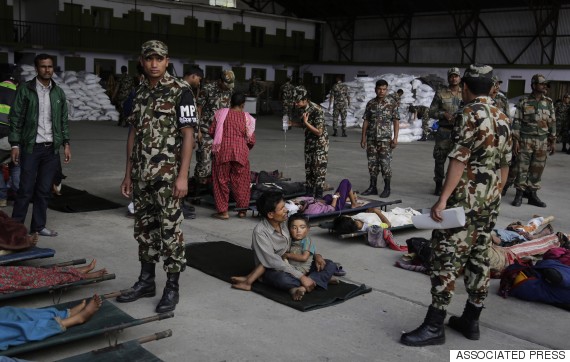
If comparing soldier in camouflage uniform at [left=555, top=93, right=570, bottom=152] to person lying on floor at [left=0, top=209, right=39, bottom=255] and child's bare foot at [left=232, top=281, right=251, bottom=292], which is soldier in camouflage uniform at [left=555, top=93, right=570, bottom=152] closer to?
child's bare foot at [left=232, top=281, right=251, bottom=292]

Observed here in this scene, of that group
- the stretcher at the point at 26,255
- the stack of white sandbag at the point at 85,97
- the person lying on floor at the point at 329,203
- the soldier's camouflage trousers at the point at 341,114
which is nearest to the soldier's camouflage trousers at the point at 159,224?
the stretcher at the point at 26,255

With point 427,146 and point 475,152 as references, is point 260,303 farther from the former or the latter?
point 427,146

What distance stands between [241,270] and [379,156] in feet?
14.3

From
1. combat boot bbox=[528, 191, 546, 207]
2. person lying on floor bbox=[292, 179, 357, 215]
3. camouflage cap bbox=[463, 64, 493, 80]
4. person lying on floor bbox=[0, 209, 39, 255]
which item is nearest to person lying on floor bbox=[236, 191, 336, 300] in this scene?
camouflage cap bbox=[463, 64, 493, 80]

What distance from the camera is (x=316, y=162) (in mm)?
8453

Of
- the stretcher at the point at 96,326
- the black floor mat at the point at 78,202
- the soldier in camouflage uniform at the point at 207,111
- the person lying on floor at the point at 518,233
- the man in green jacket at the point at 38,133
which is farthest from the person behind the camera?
the soldier in camouflage uniform at the point at 207,111

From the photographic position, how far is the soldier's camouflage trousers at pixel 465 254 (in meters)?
3.83

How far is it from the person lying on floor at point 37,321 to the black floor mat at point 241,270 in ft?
4.55

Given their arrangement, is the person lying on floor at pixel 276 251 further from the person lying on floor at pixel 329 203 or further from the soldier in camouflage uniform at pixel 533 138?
the soldier in camouflage uniform at pixel 533 138

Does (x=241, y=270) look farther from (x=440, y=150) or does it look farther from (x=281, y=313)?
(x=440, y=150)

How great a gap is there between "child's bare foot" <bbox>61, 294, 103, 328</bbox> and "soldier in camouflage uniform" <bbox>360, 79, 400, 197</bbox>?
19.3ft

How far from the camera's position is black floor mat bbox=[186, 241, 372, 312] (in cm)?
465

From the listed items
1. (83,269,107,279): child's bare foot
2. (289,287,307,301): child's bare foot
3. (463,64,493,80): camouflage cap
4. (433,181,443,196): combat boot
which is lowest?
(289,287,307,301): child's bare foot

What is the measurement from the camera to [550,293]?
4816mm
